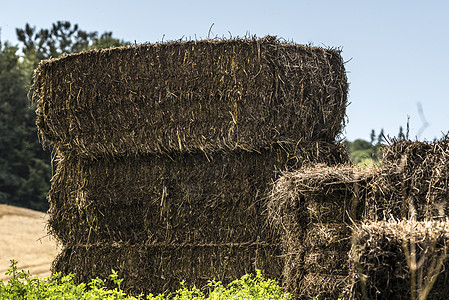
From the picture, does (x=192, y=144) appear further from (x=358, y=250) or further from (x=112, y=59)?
(x=358, y=250)

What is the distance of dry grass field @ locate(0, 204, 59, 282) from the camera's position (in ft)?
43.4

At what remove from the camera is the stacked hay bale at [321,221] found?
511 cm

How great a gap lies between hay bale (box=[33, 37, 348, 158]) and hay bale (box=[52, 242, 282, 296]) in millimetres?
1161

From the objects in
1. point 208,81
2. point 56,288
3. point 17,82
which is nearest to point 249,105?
point 208,81

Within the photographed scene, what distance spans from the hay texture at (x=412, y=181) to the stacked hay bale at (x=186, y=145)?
5.23ft

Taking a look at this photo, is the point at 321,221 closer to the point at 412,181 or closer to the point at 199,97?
the point at 412,181

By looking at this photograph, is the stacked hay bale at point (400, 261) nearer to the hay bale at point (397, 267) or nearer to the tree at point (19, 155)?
the hay bale at point (397, 267)

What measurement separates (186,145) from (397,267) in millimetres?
3478

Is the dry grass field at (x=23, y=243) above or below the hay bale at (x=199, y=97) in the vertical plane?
below

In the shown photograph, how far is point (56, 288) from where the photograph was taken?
17.2 feet

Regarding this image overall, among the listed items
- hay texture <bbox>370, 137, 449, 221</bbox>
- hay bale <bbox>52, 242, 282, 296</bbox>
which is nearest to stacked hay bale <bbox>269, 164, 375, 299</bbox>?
hay texture <bbox>370, 137, 449, 221</bbox>

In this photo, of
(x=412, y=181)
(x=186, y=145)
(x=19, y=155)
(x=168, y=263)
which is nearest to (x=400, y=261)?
(x=412, y=181)

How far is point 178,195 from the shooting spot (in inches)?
269

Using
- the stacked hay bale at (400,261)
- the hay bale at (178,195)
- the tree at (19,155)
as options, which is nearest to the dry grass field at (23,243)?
the hay bale at (178,195)
